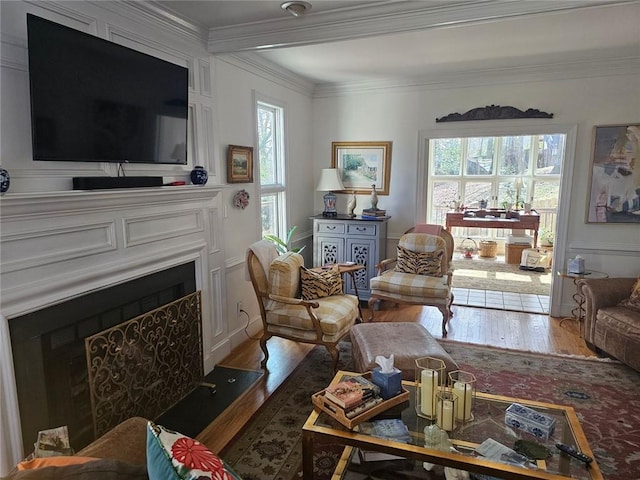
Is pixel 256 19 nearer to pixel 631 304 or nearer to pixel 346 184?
pixel 346 184

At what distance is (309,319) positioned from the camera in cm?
297

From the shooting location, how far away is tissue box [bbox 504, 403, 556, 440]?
5.70 feet

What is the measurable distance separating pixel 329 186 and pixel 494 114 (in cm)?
184

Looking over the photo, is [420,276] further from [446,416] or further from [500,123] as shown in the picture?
[446,416]

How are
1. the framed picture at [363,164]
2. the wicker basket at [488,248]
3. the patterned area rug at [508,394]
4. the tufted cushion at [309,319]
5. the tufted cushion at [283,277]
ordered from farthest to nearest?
the wicker basket at [488,248], the framed picture at [363,164], the tufted cushion at [283,277], the tufted cushion at [309,319], the patterned area rug at [508,394]

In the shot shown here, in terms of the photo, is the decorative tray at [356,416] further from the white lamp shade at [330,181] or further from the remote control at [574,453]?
the white lamp shade at [330,181]

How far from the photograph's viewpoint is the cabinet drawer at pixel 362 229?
4484 millimetres

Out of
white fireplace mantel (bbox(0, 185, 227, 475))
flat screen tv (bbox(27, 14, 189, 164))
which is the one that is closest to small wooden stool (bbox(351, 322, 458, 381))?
white fireplace mantel (bbox(0, 185, 227, 475))

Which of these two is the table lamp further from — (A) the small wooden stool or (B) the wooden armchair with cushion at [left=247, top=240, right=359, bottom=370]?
(A) the small wooden stool

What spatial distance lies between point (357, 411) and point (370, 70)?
11.0 feet

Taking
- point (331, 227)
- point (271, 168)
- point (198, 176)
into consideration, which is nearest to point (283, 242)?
point (331, 227)

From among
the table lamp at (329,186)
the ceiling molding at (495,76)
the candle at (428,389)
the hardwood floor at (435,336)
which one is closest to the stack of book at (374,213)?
the table lamp at (329,186)

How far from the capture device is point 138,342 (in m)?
2.31

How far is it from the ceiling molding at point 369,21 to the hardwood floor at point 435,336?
91.0 inches
